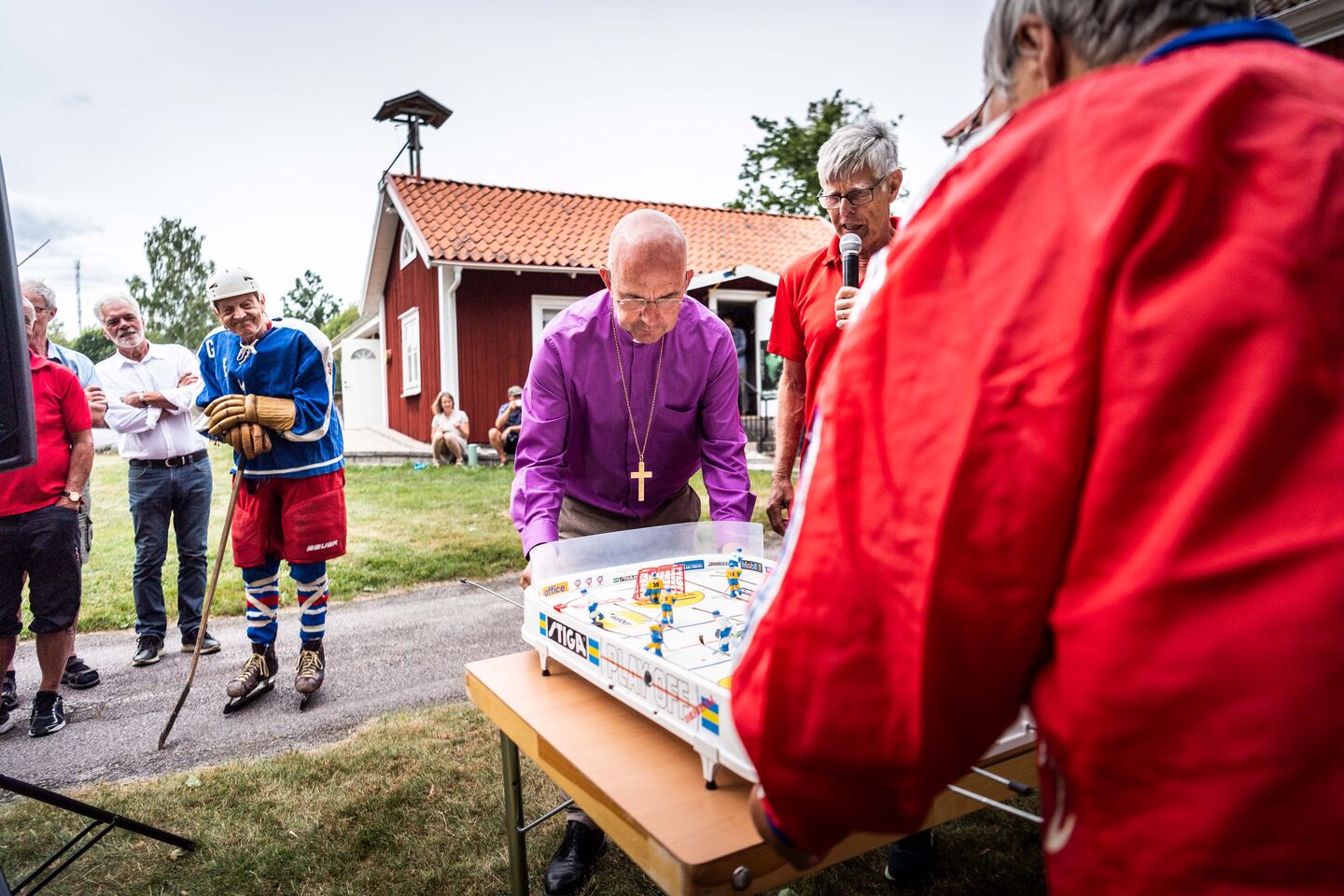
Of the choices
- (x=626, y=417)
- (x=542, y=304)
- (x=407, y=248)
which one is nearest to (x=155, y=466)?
(x=626, y=417)

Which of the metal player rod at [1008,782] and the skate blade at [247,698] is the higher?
→ the metal player rod at [1008,782]

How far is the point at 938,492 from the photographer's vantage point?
0.70m

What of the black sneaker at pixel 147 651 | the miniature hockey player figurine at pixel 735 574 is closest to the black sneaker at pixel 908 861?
the miniature hockey player figurine at pixel 735 574

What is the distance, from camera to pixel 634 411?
298 cm

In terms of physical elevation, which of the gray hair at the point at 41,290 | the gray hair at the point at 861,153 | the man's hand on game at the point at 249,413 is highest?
the gray hair at the point at 861,153

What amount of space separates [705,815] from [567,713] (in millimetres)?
502

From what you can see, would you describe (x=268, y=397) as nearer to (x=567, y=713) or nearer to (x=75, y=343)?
(x=567, y=713)

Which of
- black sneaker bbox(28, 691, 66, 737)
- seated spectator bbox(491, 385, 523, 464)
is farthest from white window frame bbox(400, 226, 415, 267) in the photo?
black sneaker bbox(28, 691, 66, 737)

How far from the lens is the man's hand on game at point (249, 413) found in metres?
3.87

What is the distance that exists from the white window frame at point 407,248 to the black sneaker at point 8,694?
1197cm

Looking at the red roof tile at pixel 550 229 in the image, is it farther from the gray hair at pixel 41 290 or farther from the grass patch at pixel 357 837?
the grass patch at pixel 357 837

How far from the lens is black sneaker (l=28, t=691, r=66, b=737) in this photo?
394cm

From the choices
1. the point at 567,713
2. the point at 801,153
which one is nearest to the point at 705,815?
the point at 567,713

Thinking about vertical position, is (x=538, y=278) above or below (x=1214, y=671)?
above
